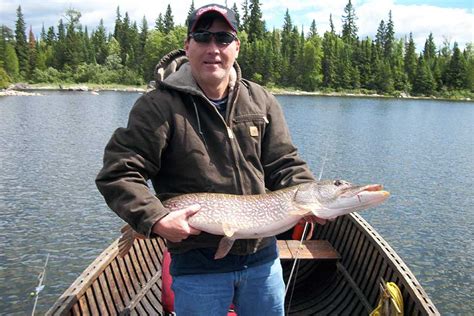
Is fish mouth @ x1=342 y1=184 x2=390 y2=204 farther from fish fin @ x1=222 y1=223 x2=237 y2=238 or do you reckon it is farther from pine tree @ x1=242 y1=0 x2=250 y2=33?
pine tree @ x1=242 y1=0 x2=250 y2=33

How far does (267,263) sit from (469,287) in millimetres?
9352

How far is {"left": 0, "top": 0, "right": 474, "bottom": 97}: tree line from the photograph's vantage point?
329 ft

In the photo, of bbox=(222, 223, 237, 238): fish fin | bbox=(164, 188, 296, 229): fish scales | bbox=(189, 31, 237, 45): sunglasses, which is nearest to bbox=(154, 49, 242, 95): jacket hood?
bbox=(189, 31, 237, 45): sunglasses

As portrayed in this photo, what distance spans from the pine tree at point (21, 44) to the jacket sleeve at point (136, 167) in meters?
107

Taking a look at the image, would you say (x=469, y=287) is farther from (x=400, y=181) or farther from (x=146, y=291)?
(x=400, y=181)

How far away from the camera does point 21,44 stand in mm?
105000

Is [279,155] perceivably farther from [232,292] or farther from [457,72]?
[457,72]

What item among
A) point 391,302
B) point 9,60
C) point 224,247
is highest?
point 9,60

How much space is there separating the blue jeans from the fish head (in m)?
0.44

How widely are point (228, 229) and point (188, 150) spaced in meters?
0.53

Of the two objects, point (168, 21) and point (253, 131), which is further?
point (168, 21)

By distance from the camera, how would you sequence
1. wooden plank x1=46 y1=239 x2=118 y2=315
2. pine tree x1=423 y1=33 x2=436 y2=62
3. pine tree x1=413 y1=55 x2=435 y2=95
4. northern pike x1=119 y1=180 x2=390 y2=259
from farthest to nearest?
pine tree x1=423 y1=33 x2=436 y2=62 < pine tree x1=413 y1=55 x2=435 y2=95 < wooden plank x1=46 y1=239 x2=118 y2=315 < northern pike x1=119 y1=180 x2=390 y2=259

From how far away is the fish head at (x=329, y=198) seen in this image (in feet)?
9.77

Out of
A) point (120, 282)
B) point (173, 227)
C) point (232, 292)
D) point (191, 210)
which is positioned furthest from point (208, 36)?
point (120, 282)
